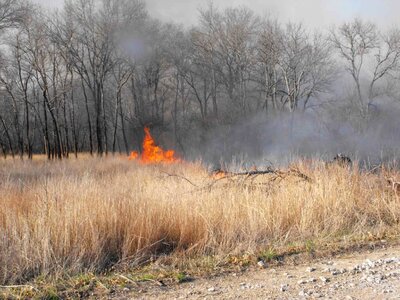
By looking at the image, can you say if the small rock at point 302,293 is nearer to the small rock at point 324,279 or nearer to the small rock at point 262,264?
the small rock at point 324,279

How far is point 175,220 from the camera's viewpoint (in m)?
5.70

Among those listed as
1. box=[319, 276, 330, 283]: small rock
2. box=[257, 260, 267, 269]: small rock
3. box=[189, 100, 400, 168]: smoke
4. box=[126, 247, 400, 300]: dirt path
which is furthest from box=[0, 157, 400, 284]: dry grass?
box=[189, 100, 400, 168]: smoke

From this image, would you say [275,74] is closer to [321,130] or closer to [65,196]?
[321,130]

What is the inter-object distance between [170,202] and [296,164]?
356 cm

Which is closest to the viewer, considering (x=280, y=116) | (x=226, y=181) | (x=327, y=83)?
(x=226, y=181)

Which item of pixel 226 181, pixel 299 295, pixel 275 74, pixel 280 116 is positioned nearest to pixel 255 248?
pixel 299 295

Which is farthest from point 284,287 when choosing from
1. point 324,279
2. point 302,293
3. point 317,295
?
point 324,279

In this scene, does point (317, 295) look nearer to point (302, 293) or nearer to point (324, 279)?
point (302, 293)

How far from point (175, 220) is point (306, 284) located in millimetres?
2311

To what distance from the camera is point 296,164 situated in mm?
8703

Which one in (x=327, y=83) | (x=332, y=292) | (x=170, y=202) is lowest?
(x=332, y=292)

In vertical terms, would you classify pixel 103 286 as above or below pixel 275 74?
below

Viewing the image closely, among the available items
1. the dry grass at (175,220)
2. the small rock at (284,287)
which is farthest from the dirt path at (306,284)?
the dry grass at (175,220)

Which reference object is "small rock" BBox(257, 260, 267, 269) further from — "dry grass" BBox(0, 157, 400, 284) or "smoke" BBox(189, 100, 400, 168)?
"smoke" BBox(189, 100, 400, 168)
